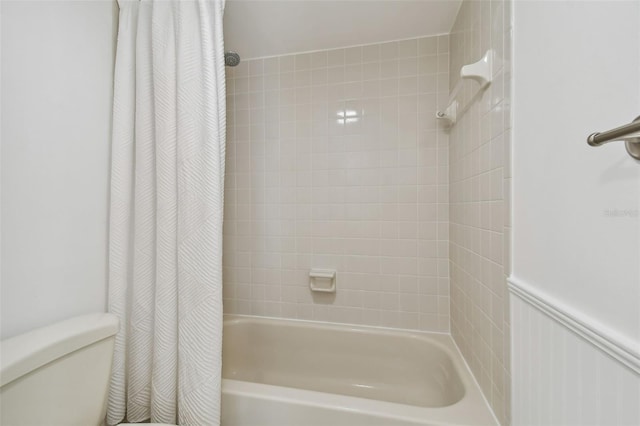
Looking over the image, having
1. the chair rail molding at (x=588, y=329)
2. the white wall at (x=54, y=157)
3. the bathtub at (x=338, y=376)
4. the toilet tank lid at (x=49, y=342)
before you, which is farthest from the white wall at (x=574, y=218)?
the white wall at (x=54, y=157)

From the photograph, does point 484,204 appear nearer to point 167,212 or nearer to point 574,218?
point 574,218

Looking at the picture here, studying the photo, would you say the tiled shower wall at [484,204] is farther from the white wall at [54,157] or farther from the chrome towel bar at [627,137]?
the white wall at [54,157]

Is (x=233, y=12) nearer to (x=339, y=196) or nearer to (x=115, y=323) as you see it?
(x=339, y=196)

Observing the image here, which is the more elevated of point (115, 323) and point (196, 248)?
point (196, 248)

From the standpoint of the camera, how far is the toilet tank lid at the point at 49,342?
0.61 meters

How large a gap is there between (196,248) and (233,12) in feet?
3.87

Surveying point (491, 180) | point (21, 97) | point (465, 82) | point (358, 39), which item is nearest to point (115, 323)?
point (21, 97)

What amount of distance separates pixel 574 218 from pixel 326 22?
54.8 inches

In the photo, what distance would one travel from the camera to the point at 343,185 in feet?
5.20

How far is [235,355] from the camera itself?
65.0 inches

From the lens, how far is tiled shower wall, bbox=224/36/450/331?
1.48 meters

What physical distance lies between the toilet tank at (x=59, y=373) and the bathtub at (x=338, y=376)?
423 millimetres

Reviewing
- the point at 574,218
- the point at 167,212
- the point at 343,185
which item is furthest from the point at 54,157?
the point at 574,218

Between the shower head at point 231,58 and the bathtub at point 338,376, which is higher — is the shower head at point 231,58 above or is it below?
above
